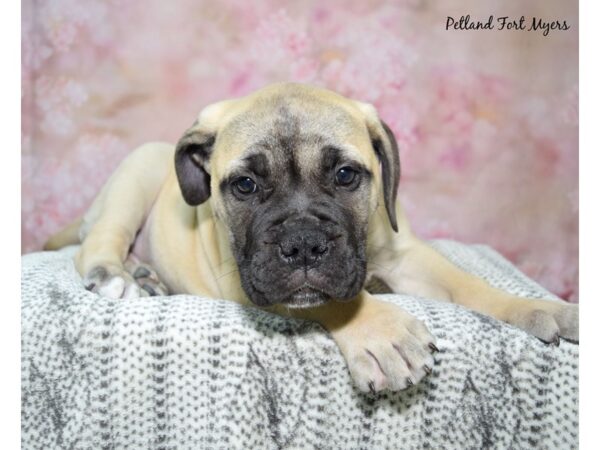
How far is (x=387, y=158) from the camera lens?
2.63 metres

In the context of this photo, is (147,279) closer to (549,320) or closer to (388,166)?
(388,166)

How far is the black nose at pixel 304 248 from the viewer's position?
2082mm

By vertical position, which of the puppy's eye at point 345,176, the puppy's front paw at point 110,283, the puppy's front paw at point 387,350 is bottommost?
the puppy's front paw at point 110,283

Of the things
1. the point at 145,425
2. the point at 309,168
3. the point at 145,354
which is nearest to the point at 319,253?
the point at 309,168

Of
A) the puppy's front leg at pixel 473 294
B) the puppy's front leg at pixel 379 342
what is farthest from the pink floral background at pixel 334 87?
the puppy's front leg at pixel 379 342

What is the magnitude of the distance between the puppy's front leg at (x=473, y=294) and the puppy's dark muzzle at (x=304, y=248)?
2.58 ft

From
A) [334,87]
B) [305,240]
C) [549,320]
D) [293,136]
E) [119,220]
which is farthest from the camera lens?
[334,87]

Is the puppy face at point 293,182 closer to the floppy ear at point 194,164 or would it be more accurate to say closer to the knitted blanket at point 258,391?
the floppy ear at point 194,164

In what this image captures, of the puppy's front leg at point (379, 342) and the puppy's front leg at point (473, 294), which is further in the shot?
the puppy's front leg at point (473, 294)

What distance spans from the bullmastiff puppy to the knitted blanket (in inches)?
4.5

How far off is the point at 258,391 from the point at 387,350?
0.43m

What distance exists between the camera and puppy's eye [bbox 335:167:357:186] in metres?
2.44

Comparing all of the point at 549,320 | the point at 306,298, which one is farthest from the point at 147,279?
the point at 549,320

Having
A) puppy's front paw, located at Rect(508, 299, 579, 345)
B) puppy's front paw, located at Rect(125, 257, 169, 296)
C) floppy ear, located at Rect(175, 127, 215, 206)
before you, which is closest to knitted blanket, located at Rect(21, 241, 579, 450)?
puppy's front paw, located at Rect(508, 299, 579, 345)
